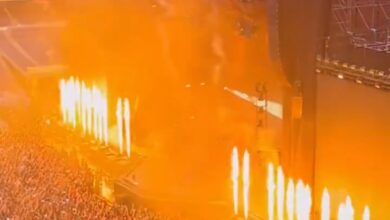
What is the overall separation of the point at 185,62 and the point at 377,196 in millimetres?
5147

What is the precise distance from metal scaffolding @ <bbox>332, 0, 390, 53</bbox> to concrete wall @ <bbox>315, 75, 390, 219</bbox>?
27.3 inches

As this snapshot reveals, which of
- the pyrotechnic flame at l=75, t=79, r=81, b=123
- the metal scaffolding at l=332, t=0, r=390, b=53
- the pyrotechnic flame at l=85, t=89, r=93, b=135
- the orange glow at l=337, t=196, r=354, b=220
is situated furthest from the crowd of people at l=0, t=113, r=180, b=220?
the metal scaffolding at l=332, t=0, r=390, b=53

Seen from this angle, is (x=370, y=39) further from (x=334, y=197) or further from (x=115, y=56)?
(x=115, y=56)

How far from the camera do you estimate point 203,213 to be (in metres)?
9.05

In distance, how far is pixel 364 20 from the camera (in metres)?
9.77

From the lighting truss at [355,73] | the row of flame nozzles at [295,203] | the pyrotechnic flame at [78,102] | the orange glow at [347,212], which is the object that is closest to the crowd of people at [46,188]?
the row of flame nozzles at [295,203]

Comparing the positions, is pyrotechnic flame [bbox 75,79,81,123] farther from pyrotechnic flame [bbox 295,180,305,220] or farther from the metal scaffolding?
pyrotechnic flame [bbox 295,180,305,220]

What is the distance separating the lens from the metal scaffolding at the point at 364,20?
9.39 meters

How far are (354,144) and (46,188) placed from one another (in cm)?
352

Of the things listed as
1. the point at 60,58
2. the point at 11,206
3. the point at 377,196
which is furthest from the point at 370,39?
the point at 60,58

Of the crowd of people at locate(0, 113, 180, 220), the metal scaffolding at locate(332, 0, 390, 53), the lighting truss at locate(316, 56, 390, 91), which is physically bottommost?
the crowd of people at locate(0, 113, 180, 220)

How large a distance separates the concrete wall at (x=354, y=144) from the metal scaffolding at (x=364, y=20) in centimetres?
69

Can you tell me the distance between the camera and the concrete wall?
863 cm

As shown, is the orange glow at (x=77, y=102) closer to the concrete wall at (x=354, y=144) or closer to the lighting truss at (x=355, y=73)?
the concrete wall at (x=354, y=144)
